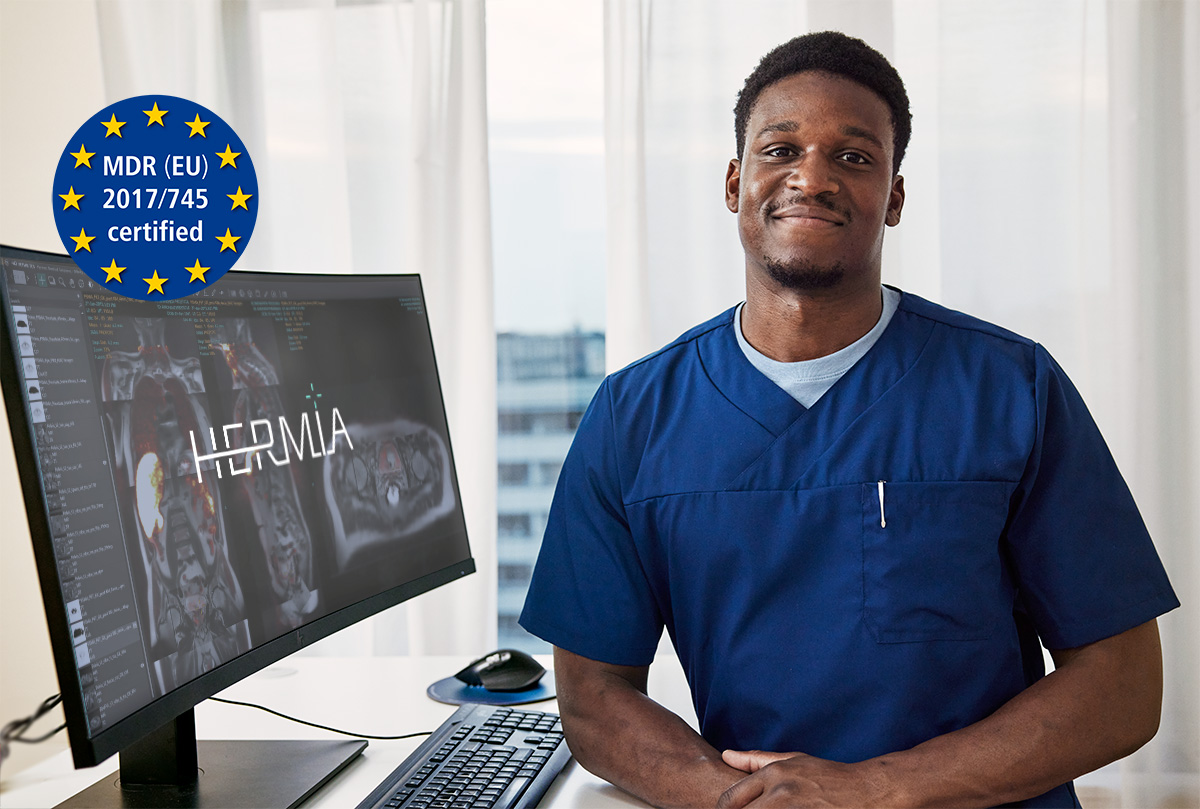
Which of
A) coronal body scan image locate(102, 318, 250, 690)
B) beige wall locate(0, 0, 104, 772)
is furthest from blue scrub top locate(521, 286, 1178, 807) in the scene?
beige wall locate(0, 0, 104, 772)

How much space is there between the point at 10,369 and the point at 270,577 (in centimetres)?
34

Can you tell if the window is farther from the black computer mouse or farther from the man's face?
the man's face

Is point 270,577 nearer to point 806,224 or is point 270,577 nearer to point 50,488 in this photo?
point 50,488

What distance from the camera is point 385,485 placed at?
1145mm

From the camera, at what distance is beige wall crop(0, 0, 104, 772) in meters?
2.16

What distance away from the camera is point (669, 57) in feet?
6.68

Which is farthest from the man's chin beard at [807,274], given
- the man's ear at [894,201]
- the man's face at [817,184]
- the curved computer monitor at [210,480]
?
the curved computer monitor at [210,480]

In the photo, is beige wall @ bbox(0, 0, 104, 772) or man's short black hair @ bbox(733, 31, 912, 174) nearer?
man's short black hair @ bbox(733, 31, 912, 174)

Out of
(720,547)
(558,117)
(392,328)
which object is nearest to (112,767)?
(392,328)

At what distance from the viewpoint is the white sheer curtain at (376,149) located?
2.08 metres

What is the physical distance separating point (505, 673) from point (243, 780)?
1.32 feet

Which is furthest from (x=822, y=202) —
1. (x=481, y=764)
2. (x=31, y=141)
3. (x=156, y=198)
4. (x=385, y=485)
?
(x=31, y=141)

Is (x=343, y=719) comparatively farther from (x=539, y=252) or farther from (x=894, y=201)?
(x=539, y=252)

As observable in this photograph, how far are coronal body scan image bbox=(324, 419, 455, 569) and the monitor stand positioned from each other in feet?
0.70
